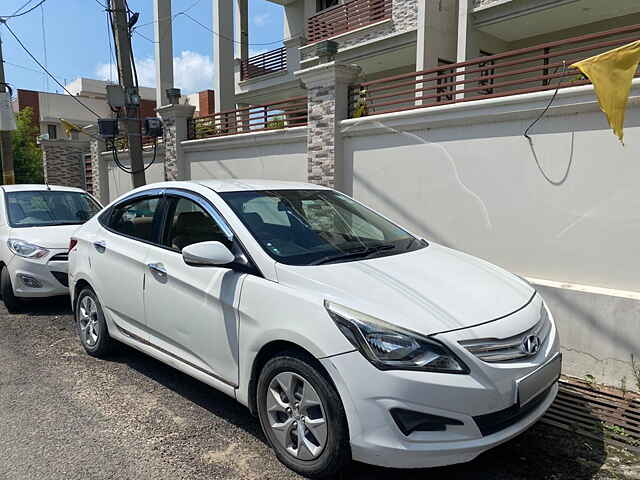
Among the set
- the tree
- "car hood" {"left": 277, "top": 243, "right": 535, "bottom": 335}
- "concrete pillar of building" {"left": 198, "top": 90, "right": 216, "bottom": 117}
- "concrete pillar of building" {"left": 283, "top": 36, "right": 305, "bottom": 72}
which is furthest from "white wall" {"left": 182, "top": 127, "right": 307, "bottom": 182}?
"concrete pillar of building" {"left": 198, "top": 90, "right": 216, "bottom": 117}

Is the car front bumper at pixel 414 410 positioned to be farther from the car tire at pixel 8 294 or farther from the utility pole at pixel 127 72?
the utility pole at pixel 127 72

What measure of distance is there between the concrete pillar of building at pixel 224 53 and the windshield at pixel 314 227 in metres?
14.5

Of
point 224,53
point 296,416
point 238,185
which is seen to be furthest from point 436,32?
point 296,416

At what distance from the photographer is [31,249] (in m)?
6.06

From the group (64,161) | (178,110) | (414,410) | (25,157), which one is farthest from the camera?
(25,157)

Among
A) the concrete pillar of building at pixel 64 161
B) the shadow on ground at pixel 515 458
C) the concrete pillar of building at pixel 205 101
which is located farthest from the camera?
the concrete pillar of building at pixel 205 101

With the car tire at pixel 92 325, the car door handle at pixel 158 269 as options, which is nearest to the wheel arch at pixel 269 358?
the car door handle at pixel 158 269

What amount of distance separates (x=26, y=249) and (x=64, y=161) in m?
11.1

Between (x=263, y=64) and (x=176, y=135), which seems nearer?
(x=176, y=135)

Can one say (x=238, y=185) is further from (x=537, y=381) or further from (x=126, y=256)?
(x=537, y=381)

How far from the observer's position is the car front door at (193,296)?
123 inches

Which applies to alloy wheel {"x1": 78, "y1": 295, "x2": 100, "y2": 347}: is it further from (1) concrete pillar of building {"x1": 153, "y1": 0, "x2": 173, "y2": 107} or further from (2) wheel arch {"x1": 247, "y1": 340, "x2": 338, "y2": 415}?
(1) concrete pillar of building {"x1": 153, "y1": 0, "x2": 173, "y2": 107}

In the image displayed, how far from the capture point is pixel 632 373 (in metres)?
4.20

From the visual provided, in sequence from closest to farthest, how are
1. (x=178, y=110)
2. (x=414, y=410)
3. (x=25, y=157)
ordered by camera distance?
(x=414, y=410), (x=178, y=110), (x=25, y=157)
